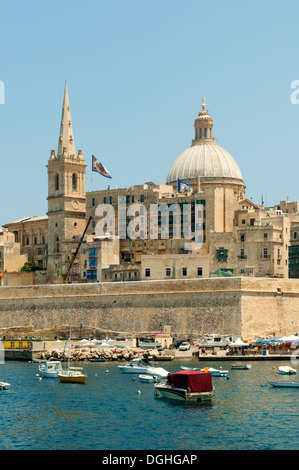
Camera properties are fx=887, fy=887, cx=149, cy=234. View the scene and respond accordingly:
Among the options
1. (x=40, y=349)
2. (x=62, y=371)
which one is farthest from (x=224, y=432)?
(x=40, y=349)

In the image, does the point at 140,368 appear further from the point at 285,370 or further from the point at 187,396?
the point at 187,396

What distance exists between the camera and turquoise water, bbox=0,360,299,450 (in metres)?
29.0

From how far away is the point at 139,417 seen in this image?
111 feet

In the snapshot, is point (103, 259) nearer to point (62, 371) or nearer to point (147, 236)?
point (147, 236)

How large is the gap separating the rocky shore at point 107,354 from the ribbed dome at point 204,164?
28.1 meters

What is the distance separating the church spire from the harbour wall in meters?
16.5

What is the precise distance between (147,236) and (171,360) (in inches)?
817

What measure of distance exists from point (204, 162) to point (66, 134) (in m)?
12.8

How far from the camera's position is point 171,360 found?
53688mm

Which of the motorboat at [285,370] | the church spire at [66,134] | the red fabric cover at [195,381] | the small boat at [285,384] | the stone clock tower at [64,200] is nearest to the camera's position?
the red fabric cover at [195,381]

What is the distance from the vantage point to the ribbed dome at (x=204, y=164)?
80.4 metres

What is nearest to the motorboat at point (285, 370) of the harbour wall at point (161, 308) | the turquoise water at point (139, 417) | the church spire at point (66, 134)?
the turquoise water at point (139, 417)

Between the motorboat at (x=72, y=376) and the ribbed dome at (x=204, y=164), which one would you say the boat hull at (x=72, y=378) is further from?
the ribbed dome at (x=204, y=164)

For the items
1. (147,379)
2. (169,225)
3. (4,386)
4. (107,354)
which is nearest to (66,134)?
(169,225)
